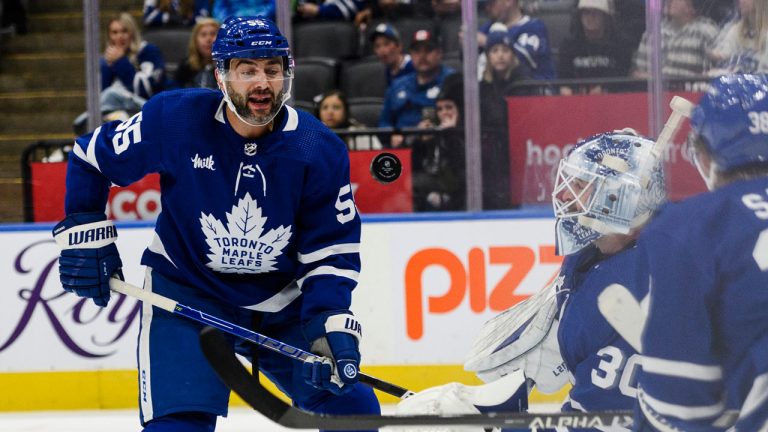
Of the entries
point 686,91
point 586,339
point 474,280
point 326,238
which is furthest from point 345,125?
point 586,339

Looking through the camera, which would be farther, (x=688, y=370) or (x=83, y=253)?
(x=83, y=253)

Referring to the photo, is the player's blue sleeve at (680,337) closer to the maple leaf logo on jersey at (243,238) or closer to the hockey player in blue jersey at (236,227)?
the hockey player in blue jersey at (236,227)

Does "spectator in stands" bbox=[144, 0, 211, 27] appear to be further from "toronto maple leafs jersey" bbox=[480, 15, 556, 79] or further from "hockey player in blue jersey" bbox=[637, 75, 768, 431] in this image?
"hockey player in blue jersey" bbox=[637, 75, 768, 431]

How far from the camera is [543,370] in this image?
2.55m

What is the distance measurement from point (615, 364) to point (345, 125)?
88.0 inches

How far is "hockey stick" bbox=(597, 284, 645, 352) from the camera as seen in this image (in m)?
2.21

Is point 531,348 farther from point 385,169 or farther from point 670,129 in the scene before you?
point 385,169

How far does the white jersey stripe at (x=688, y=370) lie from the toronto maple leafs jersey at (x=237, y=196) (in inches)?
42.9

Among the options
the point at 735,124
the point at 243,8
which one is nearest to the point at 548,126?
the point at 243,8

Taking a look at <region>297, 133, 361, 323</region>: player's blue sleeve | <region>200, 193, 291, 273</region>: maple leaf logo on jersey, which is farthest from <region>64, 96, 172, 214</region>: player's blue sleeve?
<region>297, 133, 361, 323</region>: player's blue sleeve

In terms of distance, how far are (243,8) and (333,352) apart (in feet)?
7.80

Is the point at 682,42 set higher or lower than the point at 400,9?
lower

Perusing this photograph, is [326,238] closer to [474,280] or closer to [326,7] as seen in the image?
[474,280]

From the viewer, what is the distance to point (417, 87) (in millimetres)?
4434
